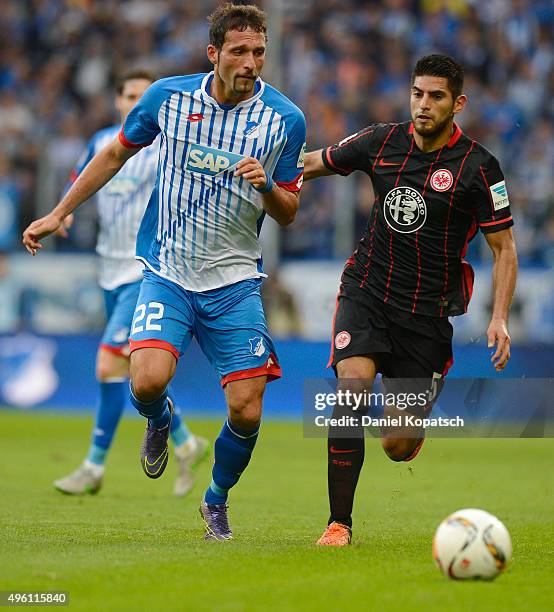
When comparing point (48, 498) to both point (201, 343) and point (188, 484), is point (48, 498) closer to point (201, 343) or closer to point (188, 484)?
point (188, 484)

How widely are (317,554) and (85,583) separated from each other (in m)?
1.43

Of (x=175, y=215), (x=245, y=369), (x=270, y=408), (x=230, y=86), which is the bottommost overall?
(x=270, y=408)

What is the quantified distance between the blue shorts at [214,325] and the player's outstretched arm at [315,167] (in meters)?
0.78

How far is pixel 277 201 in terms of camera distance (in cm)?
664

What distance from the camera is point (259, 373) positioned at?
6.86 metres

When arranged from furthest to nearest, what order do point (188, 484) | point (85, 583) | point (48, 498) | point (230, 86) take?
point (188, 484) → point (48, 498) → point (230, 86) → point (85, 583)

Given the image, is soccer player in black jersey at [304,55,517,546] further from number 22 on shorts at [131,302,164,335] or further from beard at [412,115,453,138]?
number 22 on shorts at [131,302,164,335]

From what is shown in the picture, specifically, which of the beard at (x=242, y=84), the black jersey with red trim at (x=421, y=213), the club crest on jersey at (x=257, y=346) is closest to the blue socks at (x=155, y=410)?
the club crest on jersey at (x=257, y=346)

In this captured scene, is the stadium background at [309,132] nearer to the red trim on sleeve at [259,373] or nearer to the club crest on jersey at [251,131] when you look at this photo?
the red trim on sleeve at [259,373]

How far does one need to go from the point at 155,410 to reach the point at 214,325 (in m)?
0.61

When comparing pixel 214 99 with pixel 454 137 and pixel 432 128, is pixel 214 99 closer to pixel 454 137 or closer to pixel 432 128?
pixel 432 128

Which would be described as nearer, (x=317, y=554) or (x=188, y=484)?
(x=317, y=554)

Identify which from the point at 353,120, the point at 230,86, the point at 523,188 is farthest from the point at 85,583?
the point at 353,120

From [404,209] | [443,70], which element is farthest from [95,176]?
[443,70]
